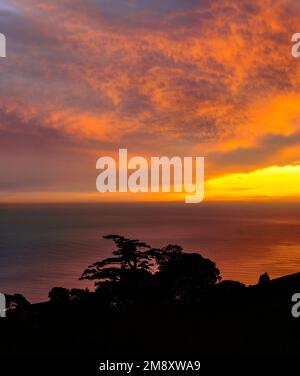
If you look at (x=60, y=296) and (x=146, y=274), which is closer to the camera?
(x=146, y=274)

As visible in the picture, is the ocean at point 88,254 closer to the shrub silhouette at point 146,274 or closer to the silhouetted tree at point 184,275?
the silhouetted tree at point 184,275

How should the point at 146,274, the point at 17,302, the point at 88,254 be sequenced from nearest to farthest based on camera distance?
the point at 146,274 → the point at 17,302 → the point at 88,254

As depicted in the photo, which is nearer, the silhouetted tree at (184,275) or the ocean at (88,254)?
the silhouetted tree at (184,275)

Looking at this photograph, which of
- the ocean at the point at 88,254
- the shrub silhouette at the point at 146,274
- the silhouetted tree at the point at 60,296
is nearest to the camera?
the shrub silhouette at the point at 146,274

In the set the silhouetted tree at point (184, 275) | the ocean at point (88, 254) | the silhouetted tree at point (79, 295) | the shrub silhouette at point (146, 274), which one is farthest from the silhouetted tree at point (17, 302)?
the ocean at point (88, 254)

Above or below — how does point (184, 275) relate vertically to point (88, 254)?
below

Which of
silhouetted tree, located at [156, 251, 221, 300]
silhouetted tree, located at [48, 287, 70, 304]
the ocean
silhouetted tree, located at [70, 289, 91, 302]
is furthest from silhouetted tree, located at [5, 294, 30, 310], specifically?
the ocean

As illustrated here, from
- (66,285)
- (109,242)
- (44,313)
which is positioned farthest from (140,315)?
(109,242)

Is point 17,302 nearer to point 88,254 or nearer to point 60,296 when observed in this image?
point 60,296

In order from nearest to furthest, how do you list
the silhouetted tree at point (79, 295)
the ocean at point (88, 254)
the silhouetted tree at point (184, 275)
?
the silhouetted tree at point (79, 295), the silhouetted tree at point (184, 275), the ocean at point (88, 254)

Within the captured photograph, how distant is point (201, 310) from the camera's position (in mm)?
13031

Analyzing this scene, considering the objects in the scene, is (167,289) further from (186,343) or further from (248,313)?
(186,343)

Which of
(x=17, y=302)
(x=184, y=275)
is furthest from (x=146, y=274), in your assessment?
(x=17, y=302)
